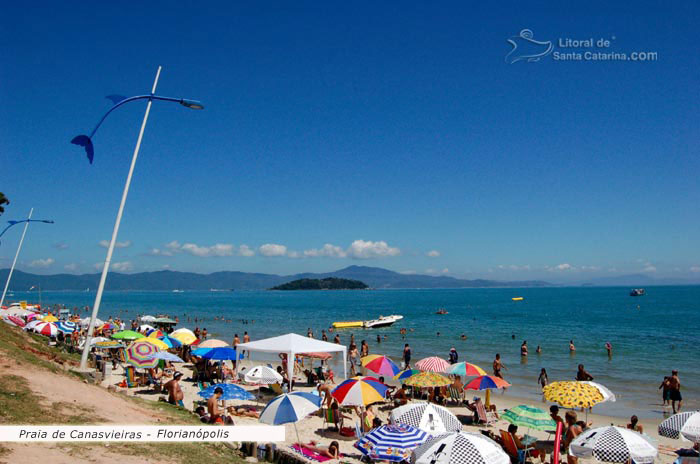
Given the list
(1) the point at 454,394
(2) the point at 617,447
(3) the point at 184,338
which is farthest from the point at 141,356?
(2) the point at 617,447

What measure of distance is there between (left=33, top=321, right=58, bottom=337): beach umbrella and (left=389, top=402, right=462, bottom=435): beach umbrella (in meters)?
23.4

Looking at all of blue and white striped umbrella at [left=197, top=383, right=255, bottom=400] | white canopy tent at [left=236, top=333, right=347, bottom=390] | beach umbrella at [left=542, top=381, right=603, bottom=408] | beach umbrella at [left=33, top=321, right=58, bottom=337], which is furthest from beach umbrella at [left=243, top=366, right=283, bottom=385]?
beach umbrella at [left=33, top=321, right=58, bottom=337]

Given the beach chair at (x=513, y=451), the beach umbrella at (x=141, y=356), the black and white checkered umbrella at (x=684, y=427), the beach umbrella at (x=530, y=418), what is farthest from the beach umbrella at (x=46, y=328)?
the black and white checkered umbrella at (x=684, y=427)

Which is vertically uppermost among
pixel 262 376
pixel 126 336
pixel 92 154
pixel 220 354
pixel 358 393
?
pixel 92 154

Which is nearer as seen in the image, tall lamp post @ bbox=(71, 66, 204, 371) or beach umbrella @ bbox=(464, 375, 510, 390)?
tall lamp post @ bbox=(71, 66, 204, 371)

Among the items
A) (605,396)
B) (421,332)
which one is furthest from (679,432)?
(421,332)

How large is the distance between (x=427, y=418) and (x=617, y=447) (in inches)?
152

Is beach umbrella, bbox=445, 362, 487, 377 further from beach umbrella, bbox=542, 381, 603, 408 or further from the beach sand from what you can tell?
beach umbrella, bbox=542, 381, 603, 408

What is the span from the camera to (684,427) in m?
10.2

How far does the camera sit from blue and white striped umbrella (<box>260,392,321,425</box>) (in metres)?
10.0

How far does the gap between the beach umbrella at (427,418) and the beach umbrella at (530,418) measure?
4.18ft

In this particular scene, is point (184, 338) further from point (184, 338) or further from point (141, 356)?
point (141, 356)

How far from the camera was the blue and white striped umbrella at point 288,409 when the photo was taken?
10.0 meters

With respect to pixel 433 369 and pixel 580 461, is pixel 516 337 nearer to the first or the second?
pixel 433 369
